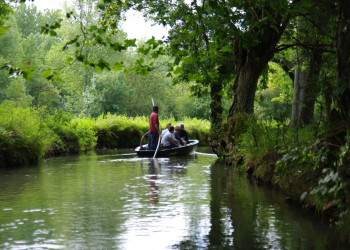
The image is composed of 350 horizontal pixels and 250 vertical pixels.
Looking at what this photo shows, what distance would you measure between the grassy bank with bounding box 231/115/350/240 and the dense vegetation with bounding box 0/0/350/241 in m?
0.02

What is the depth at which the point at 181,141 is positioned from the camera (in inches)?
956

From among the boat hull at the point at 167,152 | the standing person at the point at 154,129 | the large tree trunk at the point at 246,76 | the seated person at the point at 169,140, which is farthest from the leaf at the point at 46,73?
the seated person at the point at 169,140

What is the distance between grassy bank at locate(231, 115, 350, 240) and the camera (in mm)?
6438

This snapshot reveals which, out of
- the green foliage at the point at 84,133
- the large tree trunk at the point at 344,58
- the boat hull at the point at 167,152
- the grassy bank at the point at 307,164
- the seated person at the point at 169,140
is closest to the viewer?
the grassy bank at the point at 307,164

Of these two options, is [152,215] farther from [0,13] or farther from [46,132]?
[46,132]

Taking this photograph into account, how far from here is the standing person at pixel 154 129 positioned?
2180cm

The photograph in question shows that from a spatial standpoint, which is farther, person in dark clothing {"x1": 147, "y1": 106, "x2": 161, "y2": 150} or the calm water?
person in dark clothing {"x1": 147, "y1": 106, "x2": 161, "y2": 150}

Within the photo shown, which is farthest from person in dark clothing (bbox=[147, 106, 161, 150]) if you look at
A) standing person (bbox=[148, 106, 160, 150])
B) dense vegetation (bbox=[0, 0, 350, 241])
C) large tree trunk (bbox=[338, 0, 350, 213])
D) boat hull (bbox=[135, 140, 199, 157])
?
large tree trunk (bbox=[338, 0, 350, 213])

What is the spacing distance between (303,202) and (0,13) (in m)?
14.3

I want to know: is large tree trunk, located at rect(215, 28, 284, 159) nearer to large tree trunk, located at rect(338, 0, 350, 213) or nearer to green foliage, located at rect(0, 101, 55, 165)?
green foliage, located at rect(0, 101, 55, 165)

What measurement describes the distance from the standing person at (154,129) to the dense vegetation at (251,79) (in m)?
1.87

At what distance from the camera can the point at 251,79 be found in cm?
1738

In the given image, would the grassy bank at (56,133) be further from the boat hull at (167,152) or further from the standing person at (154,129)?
the standing person at (154,129)

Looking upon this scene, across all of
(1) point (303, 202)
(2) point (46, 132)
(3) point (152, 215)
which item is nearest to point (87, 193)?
(3) point (152, 215)
